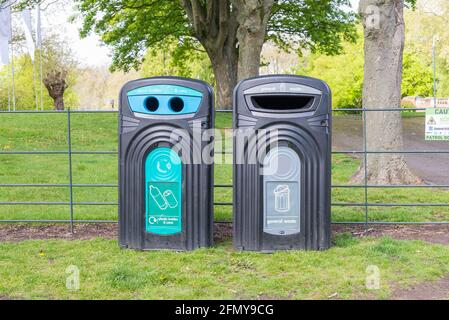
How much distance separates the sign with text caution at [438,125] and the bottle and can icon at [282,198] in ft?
6.78

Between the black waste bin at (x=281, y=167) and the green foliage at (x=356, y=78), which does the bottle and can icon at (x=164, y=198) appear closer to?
the black waste bin at (x=281, y=167)

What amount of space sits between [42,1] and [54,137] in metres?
4.99

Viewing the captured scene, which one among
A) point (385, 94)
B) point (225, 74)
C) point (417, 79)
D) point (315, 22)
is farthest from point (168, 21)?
point (417, 79)

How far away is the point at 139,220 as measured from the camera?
524 centimetres

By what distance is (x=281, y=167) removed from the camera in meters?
5.15

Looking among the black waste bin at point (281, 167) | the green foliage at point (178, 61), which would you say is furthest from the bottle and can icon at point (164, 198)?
the green foliage at point (178, 61)

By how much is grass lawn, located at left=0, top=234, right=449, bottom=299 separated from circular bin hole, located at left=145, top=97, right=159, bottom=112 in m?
1.30

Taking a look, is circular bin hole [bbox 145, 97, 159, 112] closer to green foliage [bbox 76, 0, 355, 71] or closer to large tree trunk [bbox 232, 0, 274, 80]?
large tree trunk [bbox 232, 0, 274, 80]

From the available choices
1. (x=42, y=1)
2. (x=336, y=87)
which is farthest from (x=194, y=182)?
(x=336, y=87)

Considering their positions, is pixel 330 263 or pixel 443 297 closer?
pixel 443 297

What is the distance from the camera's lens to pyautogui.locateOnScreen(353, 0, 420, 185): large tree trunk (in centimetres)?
852

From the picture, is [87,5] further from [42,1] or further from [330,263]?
[330,263]

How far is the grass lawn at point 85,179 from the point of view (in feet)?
23.7

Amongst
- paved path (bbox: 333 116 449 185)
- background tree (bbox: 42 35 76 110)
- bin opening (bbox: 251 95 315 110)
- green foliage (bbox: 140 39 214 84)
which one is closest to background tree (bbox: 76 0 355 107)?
green foliage (bbox: 140 39 214 84)
